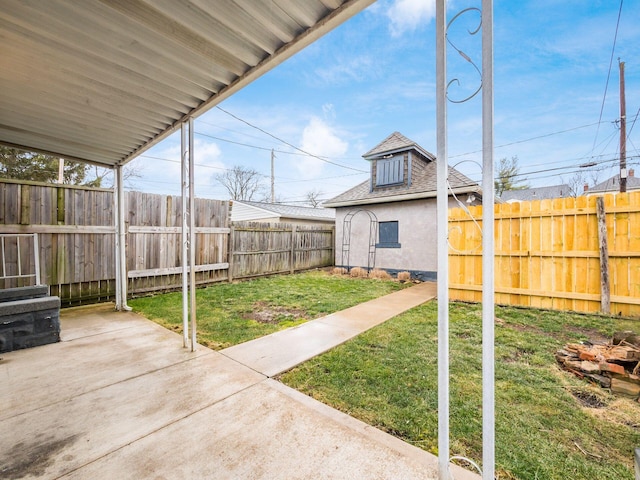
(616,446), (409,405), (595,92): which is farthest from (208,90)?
(595,92)

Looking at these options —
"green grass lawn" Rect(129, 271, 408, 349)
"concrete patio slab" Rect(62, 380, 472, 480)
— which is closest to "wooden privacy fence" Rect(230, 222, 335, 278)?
"green grass lawn" Rect(129, 271, 408, 349)

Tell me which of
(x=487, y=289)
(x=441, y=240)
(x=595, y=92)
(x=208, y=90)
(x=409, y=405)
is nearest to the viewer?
(x=487, y=289)

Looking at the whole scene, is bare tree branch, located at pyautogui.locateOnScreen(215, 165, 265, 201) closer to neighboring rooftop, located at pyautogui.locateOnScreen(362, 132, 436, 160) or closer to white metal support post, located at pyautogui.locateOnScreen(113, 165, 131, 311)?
neighboring rooftop, located at pyautogui.locateOnScreen(362, 132, 436, 160)

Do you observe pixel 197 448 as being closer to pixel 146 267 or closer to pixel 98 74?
pixel 98 74

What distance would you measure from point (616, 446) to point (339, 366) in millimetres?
2025

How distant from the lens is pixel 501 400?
7.22 ft

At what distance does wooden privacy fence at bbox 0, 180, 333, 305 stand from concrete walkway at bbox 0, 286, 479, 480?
94.6 inches

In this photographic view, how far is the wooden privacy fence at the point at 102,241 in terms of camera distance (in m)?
4.54

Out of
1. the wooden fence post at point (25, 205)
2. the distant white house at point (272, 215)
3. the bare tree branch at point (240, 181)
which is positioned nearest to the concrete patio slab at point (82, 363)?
the wooden fence post at point (25, 205)

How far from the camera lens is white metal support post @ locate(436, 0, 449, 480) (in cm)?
139

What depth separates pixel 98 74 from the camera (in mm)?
2404

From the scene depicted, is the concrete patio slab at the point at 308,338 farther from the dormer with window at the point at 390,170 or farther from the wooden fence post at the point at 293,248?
the dormer with window at the point at 390,170

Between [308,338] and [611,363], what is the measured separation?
3172mm

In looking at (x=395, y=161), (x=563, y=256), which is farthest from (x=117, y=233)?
(x=563, y=256)
